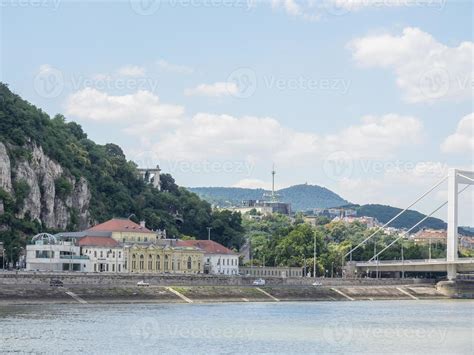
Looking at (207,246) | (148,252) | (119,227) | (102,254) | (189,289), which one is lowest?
(189,289)

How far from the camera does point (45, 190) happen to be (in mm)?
123562

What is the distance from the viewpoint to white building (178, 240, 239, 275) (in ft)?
404

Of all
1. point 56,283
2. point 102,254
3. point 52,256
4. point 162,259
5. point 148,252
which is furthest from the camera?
point 162,259

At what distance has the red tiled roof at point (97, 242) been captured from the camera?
109 meters

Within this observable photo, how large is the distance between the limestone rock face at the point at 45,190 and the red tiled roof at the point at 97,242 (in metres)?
9.39

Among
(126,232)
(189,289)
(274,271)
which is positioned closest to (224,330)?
(189,289)

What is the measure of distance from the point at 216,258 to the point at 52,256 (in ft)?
82.6

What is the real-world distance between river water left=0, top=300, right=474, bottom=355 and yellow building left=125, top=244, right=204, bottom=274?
25.9 metres

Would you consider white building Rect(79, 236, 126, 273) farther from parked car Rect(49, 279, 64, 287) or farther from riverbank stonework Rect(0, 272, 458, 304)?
parked car Rect(49, 279, 64, 287)

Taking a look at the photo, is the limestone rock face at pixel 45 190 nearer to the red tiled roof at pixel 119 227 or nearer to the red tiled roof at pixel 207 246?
the red tiled roof at pixel 119 227

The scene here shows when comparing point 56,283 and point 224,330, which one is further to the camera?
point 56,283
